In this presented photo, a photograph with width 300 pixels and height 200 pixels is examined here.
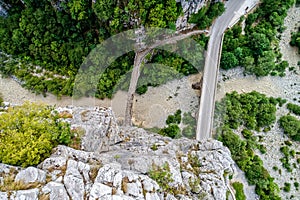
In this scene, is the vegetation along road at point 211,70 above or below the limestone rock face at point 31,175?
above

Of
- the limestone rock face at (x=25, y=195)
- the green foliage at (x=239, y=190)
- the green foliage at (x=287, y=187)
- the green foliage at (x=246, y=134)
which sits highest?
the green foliage at (x=246, y=134)

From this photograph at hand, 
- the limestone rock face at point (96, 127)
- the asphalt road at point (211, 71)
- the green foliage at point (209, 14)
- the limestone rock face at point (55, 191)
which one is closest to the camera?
the limestone rock face at point (55, 191)

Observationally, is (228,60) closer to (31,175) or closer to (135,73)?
(135,73)

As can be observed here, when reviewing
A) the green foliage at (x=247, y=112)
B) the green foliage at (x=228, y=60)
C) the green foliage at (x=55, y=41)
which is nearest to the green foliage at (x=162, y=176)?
the green foliage at (x=247, y=112)

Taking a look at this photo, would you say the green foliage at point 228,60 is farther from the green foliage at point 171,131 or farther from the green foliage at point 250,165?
the green foliage at point 171,131

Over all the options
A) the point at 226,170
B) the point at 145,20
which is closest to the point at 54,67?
the point at 145,20

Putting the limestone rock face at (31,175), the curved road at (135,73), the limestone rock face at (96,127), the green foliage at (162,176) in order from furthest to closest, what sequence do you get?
the curved road at (135,73) < the limestone rock face at (96,127) < the green foliage at (162,176) < the limestone rock face at (31,175)

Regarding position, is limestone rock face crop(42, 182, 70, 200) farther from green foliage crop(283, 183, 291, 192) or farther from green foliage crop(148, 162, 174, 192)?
green foliage crop(283, 183, 291, 192)
